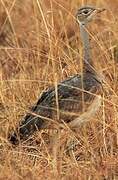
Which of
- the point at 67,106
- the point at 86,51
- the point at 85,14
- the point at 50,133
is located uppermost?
the point at 85,14

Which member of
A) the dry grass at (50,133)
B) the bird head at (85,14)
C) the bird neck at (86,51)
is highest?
the bird head at (85,14)

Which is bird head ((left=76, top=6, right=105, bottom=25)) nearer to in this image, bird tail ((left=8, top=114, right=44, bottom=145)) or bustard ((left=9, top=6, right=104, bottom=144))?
bustard ((left=9, top=6, right=104, bottom=144))

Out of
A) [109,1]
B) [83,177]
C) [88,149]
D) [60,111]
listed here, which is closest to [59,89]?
[60,111]

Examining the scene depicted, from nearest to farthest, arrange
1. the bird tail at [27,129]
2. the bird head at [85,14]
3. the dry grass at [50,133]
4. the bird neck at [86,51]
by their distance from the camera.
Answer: the dry grass at [50,133] → the bird tail at [27,129] → the bird neck at [86,51] → the bird head at [85,14]

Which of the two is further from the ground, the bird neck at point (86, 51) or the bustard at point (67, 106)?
the bird neck at point (86, 51)

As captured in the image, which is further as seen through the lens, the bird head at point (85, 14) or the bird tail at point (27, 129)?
the bird head at point (85, 14)

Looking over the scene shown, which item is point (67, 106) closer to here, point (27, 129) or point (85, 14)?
point (27, 129)

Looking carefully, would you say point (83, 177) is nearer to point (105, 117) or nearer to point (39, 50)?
point (105, 117)

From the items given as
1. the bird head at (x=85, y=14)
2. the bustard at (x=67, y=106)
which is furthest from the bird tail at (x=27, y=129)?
the bird head at (x=85, y=14)

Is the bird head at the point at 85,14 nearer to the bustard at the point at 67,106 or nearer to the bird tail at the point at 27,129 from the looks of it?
the bustard at the point at 67,106

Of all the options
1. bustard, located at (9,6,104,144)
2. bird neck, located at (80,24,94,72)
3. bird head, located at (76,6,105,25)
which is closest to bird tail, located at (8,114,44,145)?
bustard, located at (9,6,104,144)

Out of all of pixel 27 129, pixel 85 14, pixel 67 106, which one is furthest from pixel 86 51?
pixel 27 129

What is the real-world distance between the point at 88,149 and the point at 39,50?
1257 millimetres

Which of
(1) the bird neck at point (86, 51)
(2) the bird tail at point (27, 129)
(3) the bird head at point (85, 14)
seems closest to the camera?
(2) the bird tail at point (27, 129)
